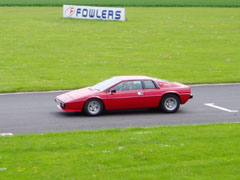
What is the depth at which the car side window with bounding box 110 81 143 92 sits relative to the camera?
17188 millimetres

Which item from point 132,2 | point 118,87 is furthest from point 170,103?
point 132,2

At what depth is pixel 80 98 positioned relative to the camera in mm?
16688

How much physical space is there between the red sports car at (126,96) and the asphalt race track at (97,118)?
30 cm

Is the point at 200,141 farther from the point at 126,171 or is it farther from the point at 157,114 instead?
the point at 157,114

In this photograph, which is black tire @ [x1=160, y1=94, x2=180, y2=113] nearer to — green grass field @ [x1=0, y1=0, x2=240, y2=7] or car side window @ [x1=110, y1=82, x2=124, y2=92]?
car side window @ [x1=110, y1=82, x2=124, y2=92]

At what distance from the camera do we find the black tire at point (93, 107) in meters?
16.7

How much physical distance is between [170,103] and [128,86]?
1575 millimetres

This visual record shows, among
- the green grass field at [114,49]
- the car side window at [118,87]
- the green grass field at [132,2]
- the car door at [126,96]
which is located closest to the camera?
the car door at [126,96]

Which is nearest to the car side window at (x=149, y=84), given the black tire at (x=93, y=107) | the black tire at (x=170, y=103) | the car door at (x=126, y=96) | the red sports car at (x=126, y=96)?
the red sports car at (x=126, y=96)

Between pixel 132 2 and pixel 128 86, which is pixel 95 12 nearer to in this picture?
pixel 132 2

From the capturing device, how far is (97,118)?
53.8 ft

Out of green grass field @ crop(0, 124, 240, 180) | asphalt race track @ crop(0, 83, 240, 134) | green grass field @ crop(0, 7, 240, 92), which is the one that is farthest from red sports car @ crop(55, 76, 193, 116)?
green grass field @ crop(0, 7, 240, 92)

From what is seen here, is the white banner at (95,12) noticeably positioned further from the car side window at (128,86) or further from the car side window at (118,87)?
the car side window at (118,87)

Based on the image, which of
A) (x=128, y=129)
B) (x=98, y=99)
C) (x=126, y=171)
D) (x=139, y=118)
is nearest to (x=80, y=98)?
(x=98, y=99)
